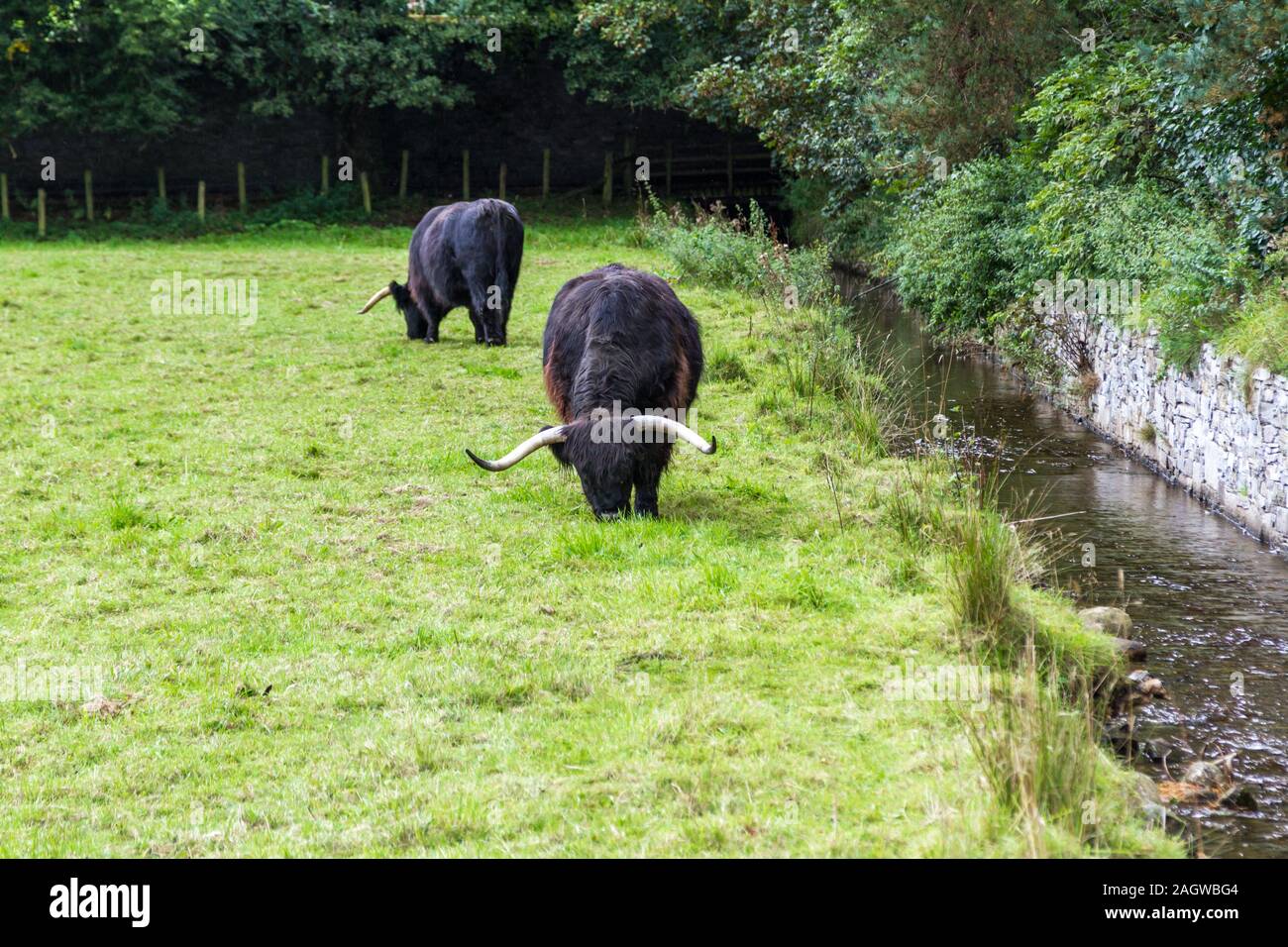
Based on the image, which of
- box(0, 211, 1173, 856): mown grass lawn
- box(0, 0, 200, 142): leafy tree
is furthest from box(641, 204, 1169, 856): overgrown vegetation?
→ box(0, 0, 200, 142): leafy tree

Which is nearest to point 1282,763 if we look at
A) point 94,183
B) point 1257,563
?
point 1257,563

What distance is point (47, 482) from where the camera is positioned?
8758 mm

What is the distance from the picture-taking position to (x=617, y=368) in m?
7.92

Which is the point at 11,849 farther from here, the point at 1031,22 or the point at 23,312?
the point at 1031,22

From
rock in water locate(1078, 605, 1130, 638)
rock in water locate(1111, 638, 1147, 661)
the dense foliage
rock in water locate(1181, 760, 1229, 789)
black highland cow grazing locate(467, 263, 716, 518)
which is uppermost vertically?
the dense foliage

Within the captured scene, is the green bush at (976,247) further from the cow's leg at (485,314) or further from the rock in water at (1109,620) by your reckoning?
the rock in water at (1109,620)

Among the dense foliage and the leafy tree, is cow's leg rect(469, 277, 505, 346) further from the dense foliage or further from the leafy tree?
the leafy tree

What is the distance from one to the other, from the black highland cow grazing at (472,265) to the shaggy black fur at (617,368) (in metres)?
4.86

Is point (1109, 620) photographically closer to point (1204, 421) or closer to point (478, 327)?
point (1204, 421)

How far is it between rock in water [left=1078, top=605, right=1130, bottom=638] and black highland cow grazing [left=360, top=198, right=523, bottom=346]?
8.60 metres

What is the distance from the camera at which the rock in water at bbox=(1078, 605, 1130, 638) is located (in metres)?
6.55

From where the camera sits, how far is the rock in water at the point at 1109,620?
21.5 ft

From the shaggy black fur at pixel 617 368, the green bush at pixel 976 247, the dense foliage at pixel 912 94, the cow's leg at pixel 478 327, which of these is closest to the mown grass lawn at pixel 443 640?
the shaggy black fur at pixel 617 368

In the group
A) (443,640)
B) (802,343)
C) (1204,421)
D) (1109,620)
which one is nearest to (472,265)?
(802,343)
